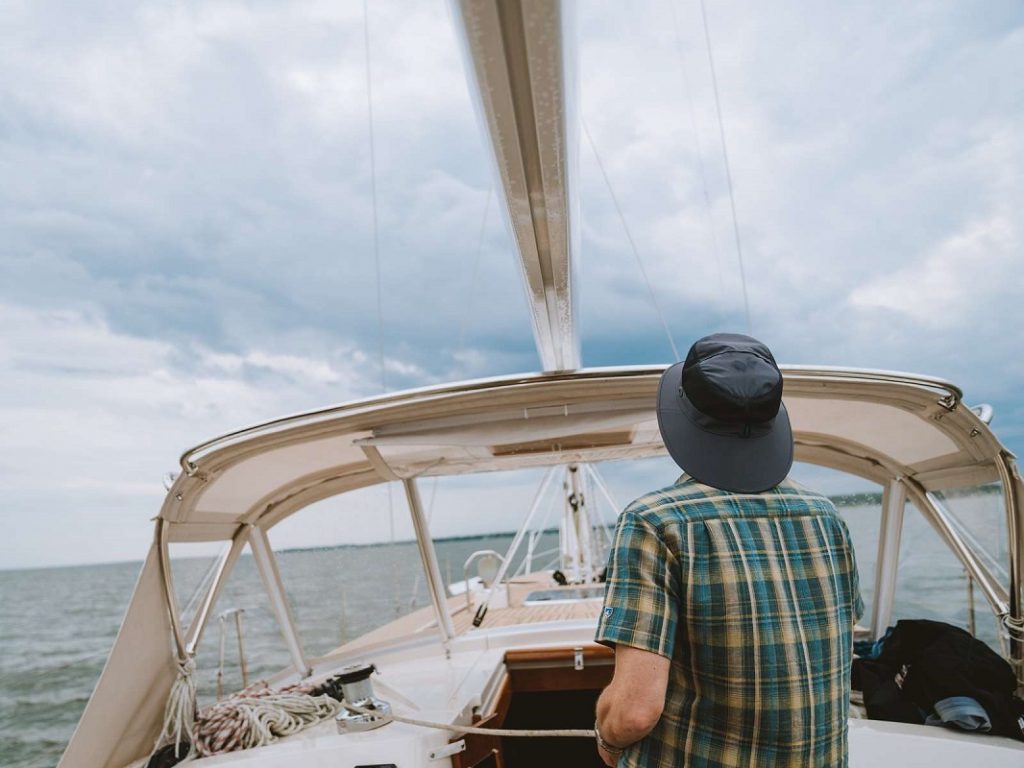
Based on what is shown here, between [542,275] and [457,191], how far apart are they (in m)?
2.20

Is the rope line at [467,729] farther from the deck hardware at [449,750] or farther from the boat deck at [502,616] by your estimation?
the boat deck at [502,616]

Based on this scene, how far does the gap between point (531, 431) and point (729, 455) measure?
6.09ft

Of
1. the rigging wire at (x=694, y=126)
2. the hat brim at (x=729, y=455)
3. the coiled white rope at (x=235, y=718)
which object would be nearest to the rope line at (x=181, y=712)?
the coiled white rope at (x=235, y=718)

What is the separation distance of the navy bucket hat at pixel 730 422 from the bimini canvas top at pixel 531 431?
1.37 meters

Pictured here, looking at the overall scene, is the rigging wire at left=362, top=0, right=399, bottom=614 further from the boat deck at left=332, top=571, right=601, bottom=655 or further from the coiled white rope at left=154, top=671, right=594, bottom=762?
the boat deck at left=332, top=571, right=601, bottom=655

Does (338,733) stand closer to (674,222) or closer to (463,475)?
(463,475)

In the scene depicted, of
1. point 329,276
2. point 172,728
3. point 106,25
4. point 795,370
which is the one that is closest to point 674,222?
point 795,370

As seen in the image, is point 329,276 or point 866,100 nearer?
point 866,100

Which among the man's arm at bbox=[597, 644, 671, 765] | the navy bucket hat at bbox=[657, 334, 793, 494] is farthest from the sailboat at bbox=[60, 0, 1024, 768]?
the man's arm at bbox=[597, 644, 671, 765]

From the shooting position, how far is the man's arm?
1.03 metres

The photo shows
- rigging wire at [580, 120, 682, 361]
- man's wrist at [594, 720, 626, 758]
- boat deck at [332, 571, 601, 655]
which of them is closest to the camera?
man's wrist at [594, 720, 626, 758]

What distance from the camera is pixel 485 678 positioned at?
3416 mm

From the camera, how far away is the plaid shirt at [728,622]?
41.6 inches

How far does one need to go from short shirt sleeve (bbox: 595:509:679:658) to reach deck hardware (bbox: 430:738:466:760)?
65.7 inches
